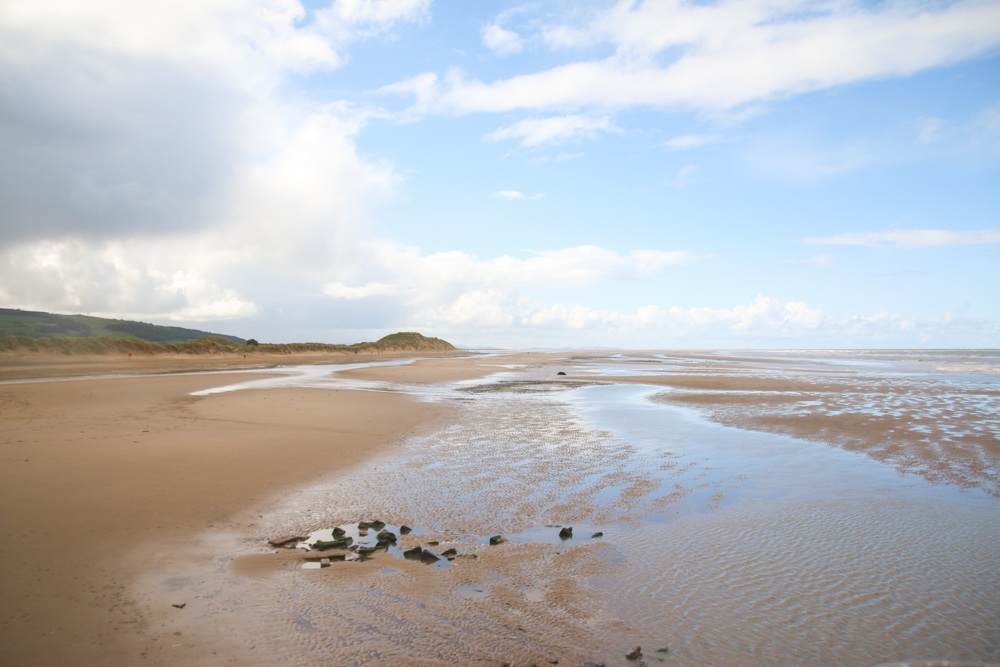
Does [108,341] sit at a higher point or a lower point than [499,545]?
higher

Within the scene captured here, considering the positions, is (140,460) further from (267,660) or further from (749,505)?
(749,505)

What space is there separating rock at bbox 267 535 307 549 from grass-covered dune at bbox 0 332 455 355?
49681mm

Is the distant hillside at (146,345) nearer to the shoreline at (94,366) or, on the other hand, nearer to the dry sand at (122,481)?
the shoreline at (94,366)

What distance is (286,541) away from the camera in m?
5.54

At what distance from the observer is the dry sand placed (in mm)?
3716

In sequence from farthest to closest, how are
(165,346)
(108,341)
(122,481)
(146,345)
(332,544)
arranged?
(165,346) → (146,345) → (108,341) → (122,481) → (332,544)

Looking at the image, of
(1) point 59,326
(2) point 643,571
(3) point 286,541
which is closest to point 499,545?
(2) point 643,571

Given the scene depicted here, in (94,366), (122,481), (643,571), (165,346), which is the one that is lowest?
(643,571)

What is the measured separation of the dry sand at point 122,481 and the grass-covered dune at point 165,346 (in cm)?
3323

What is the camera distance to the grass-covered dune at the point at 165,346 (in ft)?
133

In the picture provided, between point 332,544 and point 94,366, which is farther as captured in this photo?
point 94,366

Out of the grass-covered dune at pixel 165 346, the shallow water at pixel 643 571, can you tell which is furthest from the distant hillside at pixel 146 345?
the shallow water at pixel 643 571

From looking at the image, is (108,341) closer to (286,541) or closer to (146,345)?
(146,345)

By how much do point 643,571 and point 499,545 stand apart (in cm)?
162
